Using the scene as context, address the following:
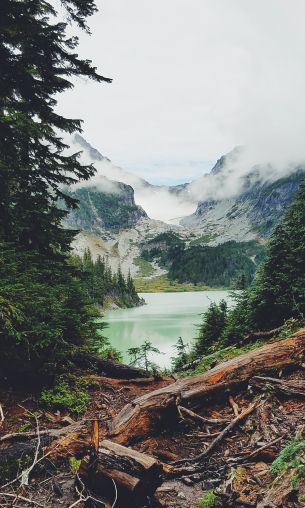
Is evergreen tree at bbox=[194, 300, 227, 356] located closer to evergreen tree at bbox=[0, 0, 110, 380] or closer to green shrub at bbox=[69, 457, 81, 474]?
evergreen tree at bbox=[0, 0, 110, 380]

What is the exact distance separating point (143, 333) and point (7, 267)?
54.2 meters

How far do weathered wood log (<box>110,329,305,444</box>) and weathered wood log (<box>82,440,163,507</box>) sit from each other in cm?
184

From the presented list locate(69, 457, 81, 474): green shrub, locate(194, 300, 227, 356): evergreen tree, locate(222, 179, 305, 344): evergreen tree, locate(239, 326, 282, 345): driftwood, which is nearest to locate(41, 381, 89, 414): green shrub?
locate(69, 457, 81, 474): green shrub

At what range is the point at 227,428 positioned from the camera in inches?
262

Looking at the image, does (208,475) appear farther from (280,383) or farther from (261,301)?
(261,301)

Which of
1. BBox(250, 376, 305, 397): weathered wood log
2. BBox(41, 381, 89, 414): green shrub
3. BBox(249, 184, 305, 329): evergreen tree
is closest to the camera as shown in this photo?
BBox(250, 376, 305, 397): weathered wood log

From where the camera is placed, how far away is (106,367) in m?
11.7

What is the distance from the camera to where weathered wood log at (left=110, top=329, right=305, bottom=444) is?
273 inches

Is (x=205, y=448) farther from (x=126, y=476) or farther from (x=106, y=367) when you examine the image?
(x=106, y=367)

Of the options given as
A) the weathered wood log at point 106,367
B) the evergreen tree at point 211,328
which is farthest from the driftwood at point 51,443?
the evergreen tree at point 211,328

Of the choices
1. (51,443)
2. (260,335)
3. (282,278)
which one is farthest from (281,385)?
(282,278)

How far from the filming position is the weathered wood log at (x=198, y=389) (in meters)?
6.94

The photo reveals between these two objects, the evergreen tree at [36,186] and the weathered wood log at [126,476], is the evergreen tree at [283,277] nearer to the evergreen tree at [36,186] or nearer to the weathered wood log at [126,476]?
the evergreen tree at [36,186]

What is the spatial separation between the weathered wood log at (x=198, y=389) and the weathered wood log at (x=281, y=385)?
0.25 m
